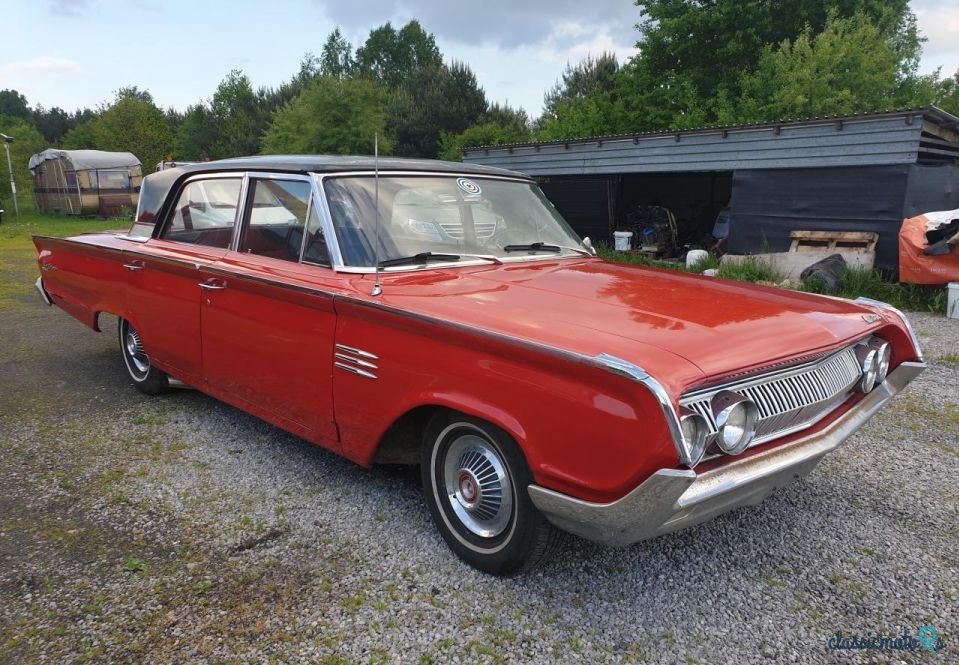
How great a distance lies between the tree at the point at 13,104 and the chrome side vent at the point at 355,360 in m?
112

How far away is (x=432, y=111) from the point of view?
113ft

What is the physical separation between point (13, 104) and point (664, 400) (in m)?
122

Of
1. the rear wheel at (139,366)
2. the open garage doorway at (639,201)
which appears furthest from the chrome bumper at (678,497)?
the open garage doorway at (639,201)

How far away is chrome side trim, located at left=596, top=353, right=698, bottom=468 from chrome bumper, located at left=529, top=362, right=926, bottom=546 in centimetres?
6

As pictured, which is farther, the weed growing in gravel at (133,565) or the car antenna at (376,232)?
the car antenna at (376,232)

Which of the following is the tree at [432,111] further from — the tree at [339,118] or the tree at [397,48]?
the tree at [397,48]

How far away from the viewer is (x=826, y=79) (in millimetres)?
20047

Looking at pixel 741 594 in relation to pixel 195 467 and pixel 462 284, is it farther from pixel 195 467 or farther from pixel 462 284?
pixel 195 467

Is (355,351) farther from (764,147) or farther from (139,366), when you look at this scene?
(764,147)

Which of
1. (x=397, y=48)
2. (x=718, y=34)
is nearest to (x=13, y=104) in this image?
(x=397, y=48)

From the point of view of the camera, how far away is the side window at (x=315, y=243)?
323 cm

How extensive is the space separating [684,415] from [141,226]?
4.10m

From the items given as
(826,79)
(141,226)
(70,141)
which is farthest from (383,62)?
(141,226)

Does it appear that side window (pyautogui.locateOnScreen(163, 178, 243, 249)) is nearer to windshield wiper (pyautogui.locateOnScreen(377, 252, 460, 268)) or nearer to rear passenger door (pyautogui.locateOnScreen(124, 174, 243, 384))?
rear passenger door (pyautogui.locateOnScreen(124, 174, 243, 384))
